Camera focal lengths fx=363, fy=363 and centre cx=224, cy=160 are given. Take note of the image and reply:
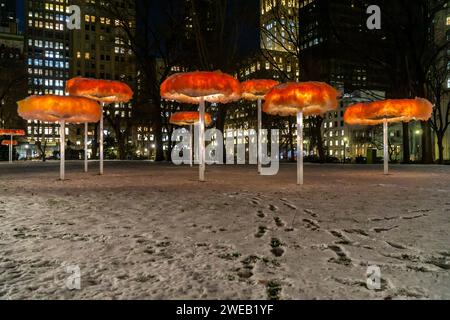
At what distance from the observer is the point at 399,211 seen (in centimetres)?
607

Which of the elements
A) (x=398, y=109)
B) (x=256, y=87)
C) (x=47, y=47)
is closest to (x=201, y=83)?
(x=256, y=87)

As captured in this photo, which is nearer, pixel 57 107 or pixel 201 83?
pixel 201 83

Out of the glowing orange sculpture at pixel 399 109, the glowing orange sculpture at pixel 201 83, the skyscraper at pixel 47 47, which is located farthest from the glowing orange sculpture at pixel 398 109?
the skyscraper at pixel 47 47

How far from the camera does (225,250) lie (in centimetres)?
372

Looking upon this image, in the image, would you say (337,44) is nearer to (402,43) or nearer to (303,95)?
(402,43)

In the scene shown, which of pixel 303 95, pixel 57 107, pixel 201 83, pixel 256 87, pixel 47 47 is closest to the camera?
pixel 303 95

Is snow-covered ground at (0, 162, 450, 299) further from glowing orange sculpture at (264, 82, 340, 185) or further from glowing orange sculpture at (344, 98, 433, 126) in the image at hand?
glowing orange sculpture at (344, 98, 433, 126)

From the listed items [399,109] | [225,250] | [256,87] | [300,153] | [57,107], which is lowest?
[225,250]

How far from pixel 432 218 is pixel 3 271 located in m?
5.50

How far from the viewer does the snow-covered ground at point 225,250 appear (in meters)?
2.70
